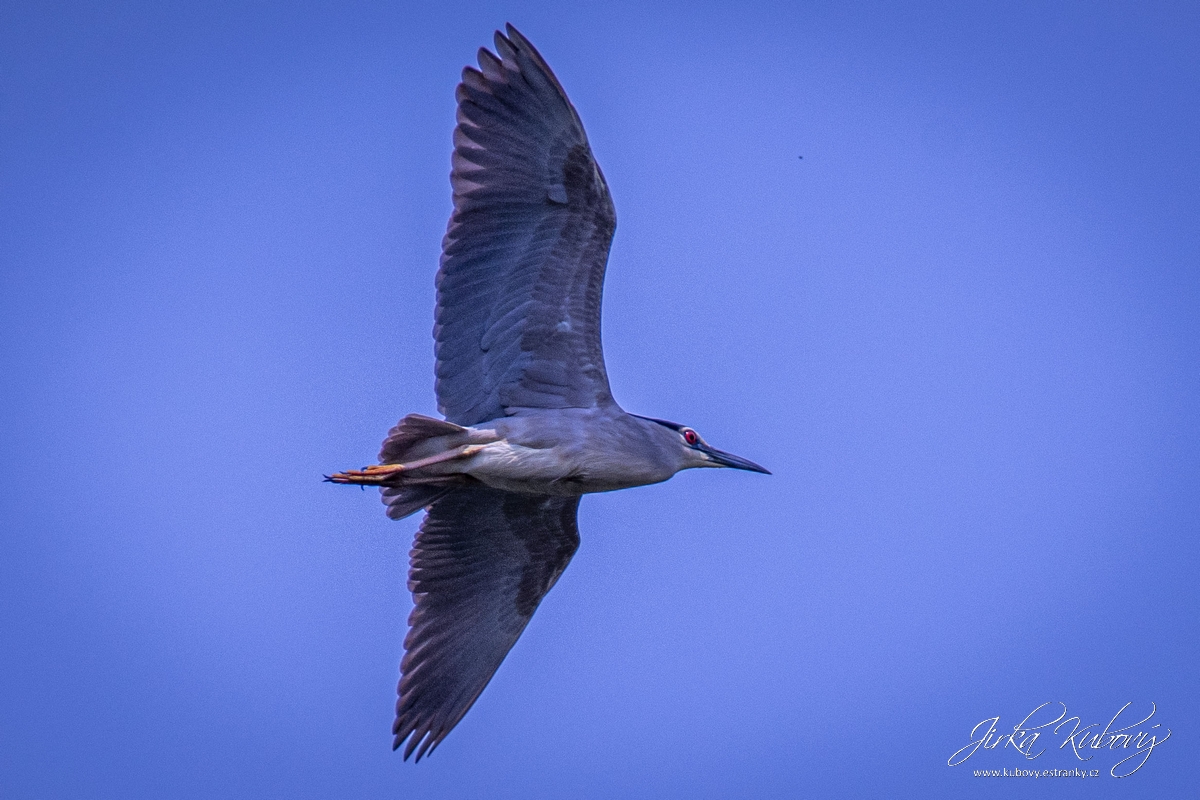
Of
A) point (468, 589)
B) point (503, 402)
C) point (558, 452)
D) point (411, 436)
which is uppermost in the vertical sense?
point (503, 402)

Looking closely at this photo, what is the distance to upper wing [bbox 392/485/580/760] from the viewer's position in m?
8.21

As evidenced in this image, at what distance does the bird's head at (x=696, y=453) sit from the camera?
27.0 feet

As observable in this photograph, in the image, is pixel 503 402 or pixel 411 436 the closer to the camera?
pixel 411 436

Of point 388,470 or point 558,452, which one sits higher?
point 558,452

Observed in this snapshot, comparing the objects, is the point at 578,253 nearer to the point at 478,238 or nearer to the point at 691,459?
the point at 478,238

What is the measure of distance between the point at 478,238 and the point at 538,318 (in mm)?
564

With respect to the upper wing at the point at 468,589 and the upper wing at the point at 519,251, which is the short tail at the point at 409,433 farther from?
the upper wing at the point at 468,589

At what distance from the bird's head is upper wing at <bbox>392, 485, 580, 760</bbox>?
0.78 meters

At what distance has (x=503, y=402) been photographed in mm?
7879

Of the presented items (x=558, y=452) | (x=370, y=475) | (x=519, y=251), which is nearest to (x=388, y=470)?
(x=370, y=475)

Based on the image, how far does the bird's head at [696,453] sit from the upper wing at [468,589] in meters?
0.78

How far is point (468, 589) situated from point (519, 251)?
7.19 ft

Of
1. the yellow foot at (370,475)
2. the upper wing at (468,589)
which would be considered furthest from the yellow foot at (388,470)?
the upper wing at (468,589)

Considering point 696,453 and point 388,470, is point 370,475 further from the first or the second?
point 696,453
